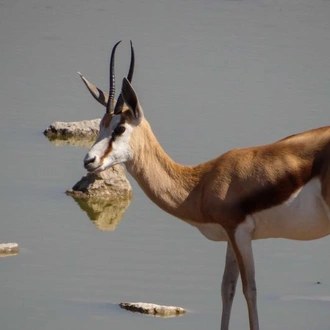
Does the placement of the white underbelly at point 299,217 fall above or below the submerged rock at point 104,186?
below

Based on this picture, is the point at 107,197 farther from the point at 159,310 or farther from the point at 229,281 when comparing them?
the point at 229,281

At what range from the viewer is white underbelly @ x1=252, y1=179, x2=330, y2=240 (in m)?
11.1

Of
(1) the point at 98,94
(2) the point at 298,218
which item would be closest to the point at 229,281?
(2) the point at 298,218

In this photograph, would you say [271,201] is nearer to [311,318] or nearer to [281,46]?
[311,318]

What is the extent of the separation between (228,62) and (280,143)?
1246 centimetres

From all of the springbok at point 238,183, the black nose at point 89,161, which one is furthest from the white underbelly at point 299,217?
the black nose at point 89,161

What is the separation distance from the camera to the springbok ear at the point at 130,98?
36.9 feet

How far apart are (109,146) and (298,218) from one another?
155 centimetres

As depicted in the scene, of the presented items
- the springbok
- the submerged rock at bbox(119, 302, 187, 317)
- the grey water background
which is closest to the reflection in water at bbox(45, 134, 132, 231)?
the grey water background

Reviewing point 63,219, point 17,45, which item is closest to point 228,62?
point 17,45

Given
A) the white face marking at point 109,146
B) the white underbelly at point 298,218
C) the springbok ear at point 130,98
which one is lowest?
the white underbelly at point 298,218

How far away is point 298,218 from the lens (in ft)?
36.9

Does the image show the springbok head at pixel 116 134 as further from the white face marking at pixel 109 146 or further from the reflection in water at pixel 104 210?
the reflection in water at pixel 104 210

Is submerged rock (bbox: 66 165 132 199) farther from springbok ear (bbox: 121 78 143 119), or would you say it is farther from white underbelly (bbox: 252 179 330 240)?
white underbelly (bbox: 252 179 330 240)
